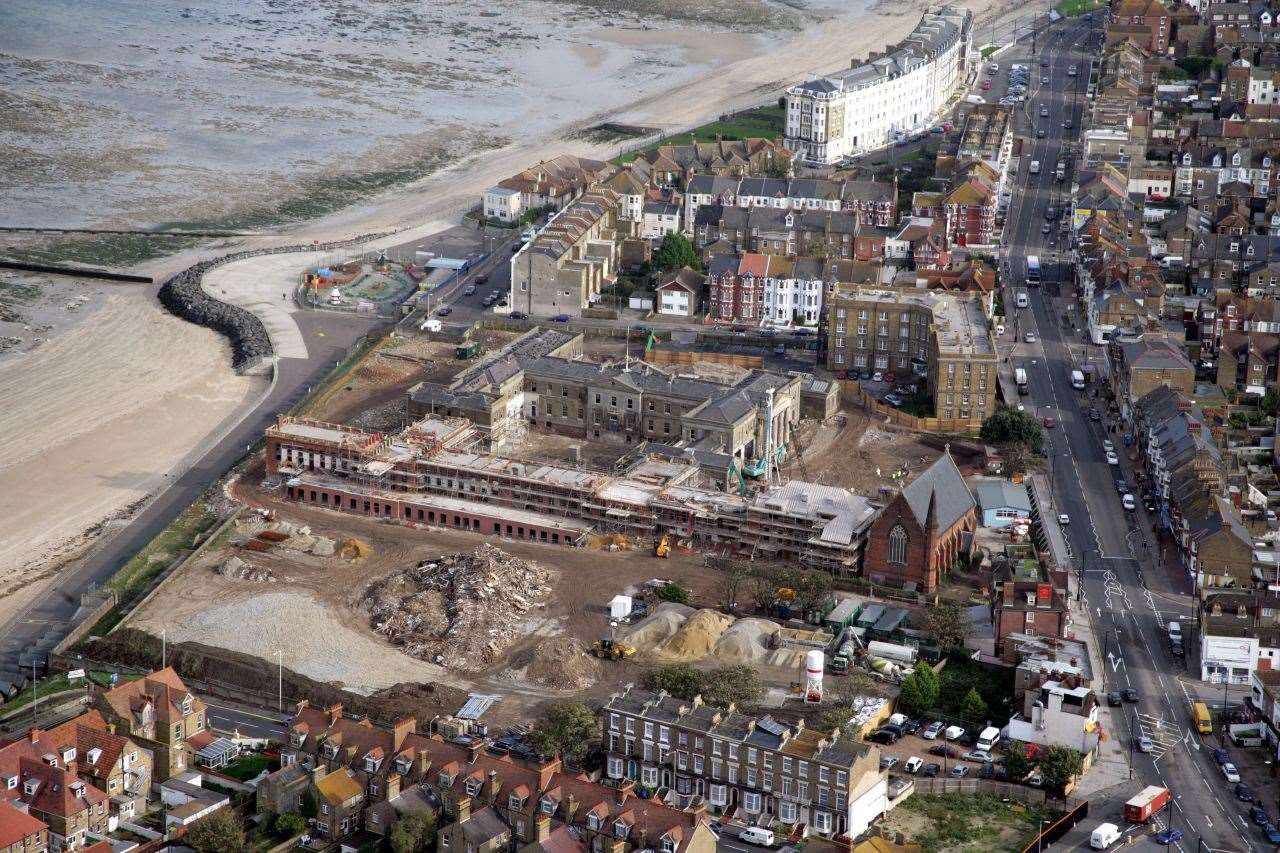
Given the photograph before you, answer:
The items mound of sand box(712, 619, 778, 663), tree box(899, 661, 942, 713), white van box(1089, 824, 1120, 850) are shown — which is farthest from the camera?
mound of sand box(712, 619, 778, 663)

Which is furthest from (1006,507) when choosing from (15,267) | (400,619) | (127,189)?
(127,189)

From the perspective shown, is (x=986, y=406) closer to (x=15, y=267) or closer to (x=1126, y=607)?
(x=1126, y=607)

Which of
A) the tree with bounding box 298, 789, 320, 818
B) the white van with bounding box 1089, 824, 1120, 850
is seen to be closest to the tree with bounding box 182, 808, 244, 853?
the tree with bounding box 298, 789, 320, 818

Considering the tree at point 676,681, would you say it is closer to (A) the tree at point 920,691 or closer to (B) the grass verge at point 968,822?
(A) the tree at point 920,691

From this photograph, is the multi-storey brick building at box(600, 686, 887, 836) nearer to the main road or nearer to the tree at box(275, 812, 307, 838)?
the main road

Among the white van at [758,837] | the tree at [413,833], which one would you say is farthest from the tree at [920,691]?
the tree at [413,833]

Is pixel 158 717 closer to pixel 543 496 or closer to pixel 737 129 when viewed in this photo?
pixel 543 496
